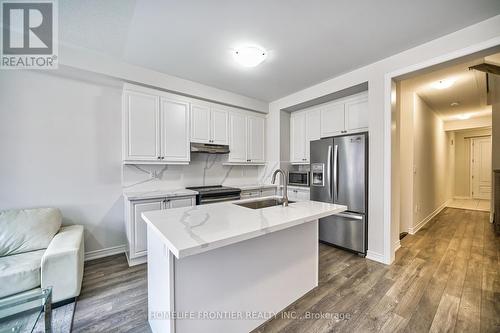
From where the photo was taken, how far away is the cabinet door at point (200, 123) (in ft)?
11.2

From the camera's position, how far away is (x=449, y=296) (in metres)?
1.94

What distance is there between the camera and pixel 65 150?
Answer: 8.60ft

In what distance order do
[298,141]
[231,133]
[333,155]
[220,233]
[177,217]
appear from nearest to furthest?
[220,233]
[177,217]
[333,155]
[231,133]
[298,141]

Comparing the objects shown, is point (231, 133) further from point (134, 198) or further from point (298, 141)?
point (134, 198)

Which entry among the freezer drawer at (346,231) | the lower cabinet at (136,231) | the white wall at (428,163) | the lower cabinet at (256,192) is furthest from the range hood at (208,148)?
the white wall at (428,163)

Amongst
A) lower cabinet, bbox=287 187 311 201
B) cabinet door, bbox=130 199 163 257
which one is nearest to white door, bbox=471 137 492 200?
lower cabinet, bbox=287 187 311 201

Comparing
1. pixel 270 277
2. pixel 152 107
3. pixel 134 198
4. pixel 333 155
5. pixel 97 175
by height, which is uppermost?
pixel 152 107

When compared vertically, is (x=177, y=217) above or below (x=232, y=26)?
below

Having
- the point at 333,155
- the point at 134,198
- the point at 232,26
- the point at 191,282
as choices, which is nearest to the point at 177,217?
the point at 191,282

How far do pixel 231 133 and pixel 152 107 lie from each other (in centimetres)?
144

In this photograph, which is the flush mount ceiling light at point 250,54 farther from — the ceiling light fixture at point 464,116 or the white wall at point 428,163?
the ceiling light fixture at point 464,116

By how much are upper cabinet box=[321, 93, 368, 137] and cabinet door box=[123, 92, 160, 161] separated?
114 inches

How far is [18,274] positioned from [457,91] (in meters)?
6.60

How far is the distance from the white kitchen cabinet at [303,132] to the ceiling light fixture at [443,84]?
1961 millimetres
